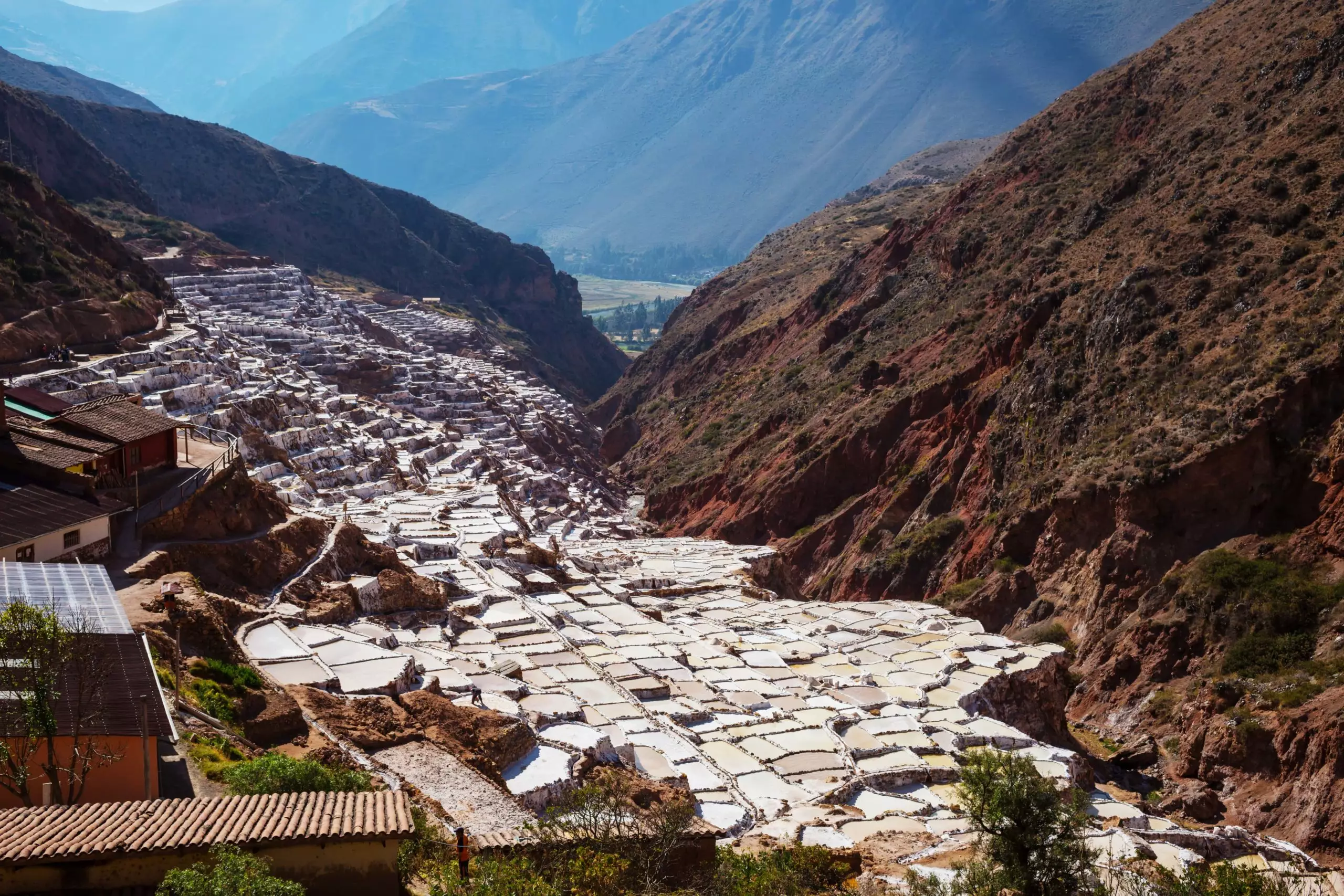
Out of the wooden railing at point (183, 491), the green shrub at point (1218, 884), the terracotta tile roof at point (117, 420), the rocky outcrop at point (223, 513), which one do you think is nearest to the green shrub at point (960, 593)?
the rocky outcrop at point (223, 513)

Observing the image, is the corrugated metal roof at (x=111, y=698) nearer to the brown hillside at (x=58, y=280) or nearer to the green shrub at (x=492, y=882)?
the green shrub at (x=492, y=882)

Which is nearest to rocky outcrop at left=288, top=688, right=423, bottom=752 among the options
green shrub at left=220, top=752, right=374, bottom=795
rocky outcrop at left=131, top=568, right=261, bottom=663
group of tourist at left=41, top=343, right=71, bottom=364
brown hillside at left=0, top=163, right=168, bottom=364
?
rocky outcrop at left=131, top=568, right=261, bottom=663

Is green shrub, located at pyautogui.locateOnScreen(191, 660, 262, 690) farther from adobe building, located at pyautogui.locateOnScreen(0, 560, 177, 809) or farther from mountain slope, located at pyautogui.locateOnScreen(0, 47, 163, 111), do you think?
mountain slope, located at pyautogui.locateOnScreen(0, 47, 163, 111)

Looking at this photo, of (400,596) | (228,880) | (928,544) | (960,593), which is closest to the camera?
(228,880)

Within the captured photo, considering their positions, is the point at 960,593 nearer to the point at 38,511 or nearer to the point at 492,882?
the point at 38,511

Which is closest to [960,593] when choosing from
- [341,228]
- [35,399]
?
[35,399]

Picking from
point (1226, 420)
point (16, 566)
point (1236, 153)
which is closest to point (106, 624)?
point (16, 566)

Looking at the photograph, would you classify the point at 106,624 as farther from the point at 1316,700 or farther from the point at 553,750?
the point at 1316,700

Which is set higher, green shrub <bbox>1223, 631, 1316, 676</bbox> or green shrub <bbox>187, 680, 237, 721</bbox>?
green shrub <bbox>187, 680, 237, 721</bbox>
